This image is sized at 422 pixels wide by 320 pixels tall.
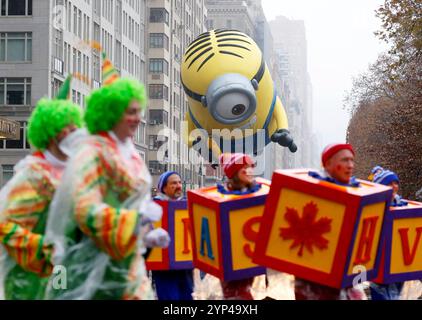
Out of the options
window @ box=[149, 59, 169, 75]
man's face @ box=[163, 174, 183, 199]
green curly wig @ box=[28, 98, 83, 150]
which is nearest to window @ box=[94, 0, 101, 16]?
window @ box=[149, 59, 169, 75]

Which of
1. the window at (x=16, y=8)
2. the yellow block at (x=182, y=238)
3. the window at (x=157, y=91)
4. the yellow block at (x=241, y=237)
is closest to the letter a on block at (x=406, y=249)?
the yellow block at (x=241, y=237)

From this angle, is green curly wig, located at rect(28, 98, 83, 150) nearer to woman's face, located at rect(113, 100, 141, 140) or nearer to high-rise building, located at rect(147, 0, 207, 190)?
woman's face, located at rect(113, 100, 141, 140)

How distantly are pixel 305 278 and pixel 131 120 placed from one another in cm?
198

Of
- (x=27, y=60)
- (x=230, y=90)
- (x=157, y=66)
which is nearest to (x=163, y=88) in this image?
(x=157, y=66)

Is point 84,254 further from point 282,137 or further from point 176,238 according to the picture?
point 282,137

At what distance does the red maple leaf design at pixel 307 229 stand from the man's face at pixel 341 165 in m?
0.28

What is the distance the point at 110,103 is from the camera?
5289mm

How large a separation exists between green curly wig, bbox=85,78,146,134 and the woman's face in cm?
2

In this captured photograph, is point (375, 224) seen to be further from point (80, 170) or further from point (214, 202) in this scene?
point (80, 170)

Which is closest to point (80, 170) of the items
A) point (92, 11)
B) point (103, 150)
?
point (103, 150)

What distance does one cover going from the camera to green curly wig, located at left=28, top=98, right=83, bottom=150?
600 cm

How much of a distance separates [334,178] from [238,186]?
5.53ft

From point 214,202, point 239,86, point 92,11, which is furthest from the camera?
point 92,11

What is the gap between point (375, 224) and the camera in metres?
6.68
